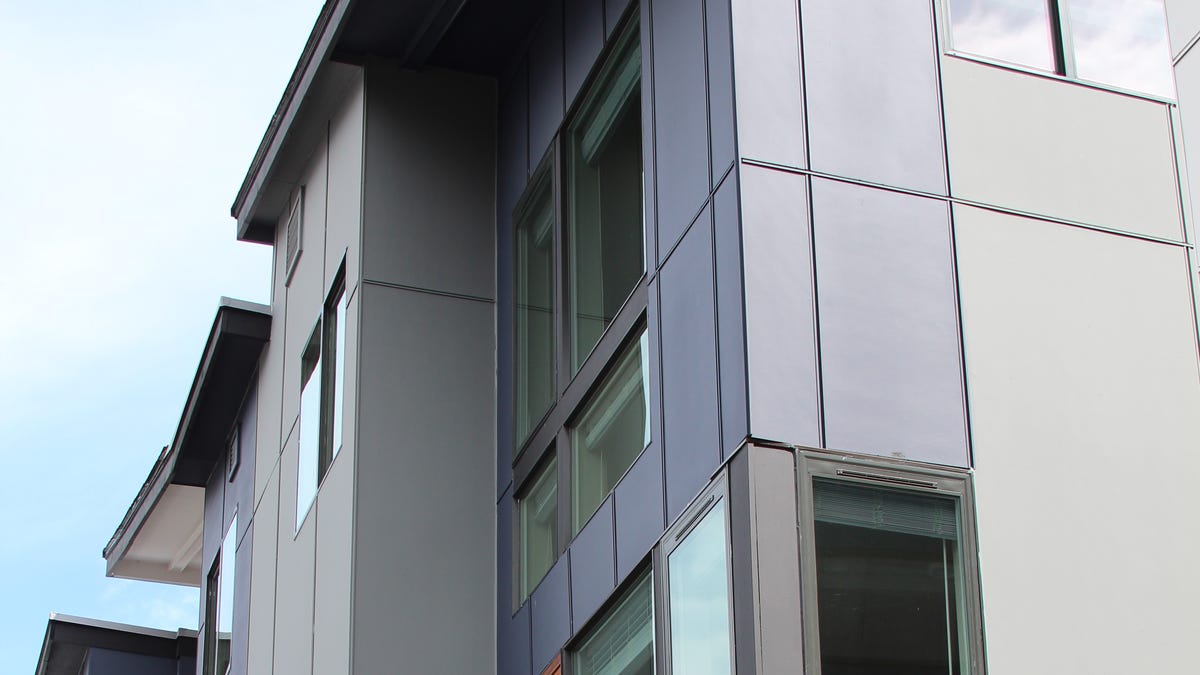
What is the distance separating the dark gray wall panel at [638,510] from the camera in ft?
38.5

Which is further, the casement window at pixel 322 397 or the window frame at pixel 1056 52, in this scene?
the casement window at pixel 322 397

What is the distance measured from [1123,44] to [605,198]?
4312 mm

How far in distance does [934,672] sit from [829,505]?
3.79 ft

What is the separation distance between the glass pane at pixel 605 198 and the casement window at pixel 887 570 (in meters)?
3.26

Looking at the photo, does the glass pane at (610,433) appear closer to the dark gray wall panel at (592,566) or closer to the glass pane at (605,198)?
the dark gray wall panel at (592,566)

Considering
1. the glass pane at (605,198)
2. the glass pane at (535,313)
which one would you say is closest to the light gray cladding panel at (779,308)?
the glass pane at (605,198)

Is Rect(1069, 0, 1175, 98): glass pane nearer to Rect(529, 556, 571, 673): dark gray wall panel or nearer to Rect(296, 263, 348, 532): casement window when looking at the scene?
Rect(529, 556, 571, 673): dark gray wall panel

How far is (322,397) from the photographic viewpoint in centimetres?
1788

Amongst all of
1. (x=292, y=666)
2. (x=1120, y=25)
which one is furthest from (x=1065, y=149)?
(x=292, y=666)

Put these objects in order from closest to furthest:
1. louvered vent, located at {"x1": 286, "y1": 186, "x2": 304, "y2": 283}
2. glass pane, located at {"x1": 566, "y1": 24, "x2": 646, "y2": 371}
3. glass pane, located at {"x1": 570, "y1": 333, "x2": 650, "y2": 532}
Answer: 1. glass pane, located at {"x1": 570, "y1": 333, "x2": 650, "y2": 532}
2. glass pane, located at {"x1": 566, "y1": 24, "x2": 646, "y2": 371}
3. louvered vent, located at {"x1": 286, "y1": 186, "x2": 304, "y2": 283}

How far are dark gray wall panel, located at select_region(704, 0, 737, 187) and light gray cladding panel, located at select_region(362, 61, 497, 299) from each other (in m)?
5.76

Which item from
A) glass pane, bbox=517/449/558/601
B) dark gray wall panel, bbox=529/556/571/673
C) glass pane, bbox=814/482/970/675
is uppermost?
glass pane, bbox=517/449/558/601

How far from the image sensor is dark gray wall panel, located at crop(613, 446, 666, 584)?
1173cm

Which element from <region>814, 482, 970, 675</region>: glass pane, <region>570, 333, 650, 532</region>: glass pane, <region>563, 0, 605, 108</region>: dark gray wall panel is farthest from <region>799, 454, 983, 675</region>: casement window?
<region>563, 0, 605, 108</region>: dark gray wall panel
